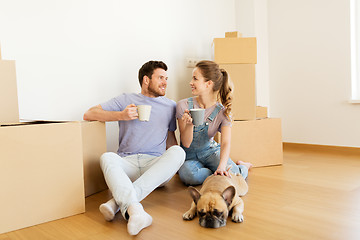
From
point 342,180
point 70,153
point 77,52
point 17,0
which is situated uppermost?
point 17,0

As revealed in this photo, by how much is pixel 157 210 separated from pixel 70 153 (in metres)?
0.46

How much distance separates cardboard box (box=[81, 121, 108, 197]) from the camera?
1689 millimetres

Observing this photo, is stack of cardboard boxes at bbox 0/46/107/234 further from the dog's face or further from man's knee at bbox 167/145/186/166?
the dog's face

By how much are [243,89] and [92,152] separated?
1.19 meters

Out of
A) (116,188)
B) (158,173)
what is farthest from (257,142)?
(116,188)

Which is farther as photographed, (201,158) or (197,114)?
(201,158)

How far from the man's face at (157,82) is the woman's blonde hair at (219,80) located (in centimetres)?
22

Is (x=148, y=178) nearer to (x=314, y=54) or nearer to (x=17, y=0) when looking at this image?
(x=17, y=0)

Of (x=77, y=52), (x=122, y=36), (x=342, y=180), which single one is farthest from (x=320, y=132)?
(x=77, y=52)

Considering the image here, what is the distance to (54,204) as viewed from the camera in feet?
4.51

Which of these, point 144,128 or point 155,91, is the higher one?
point 155,91

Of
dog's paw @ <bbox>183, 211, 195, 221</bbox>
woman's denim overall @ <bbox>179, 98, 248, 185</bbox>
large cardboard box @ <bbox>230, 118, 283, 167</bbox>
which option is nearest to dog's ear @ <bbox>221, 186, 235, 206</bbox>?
dog's paw @ <bbox>183, 211, 195, 221</bbox>

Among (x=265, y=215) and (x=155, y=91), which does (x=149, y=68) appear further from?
(x=265, y=215)

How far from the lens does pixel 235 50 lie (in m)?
2.37
